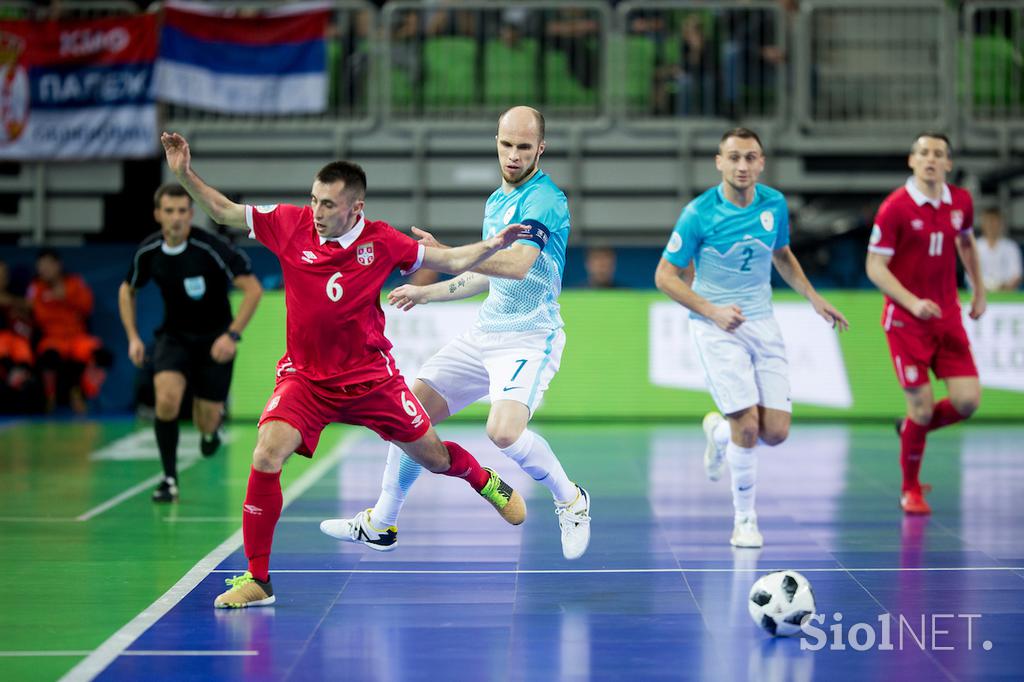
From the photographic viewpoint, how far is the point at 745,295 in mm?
8508

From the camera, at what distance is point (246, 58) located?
709 inches

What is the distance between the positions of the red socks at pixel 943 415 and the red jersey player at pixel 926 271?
0.15m

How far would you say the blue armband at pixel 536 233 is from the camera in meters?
7.00

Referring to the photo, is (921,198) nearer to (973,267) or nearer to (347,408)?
(973,267)

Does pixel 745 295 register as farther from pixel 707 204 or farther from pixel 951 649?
pixel 951 649

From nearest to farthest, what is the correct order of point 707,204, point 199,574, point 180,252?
point 199,574, point 707,204, point 180,252

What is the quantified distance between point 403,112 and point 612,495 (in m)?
9.44

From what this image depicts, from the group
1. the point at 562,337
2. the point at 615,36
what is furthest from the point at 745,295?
the point at 615,36

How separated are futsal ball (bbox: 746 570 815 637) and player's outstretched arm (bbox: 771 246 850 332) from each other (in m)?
2.76

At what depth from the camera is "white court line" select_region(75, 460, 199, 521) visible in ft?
31.9

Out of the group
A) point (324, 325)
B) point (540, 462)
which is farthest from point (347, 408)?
point (540, 462)

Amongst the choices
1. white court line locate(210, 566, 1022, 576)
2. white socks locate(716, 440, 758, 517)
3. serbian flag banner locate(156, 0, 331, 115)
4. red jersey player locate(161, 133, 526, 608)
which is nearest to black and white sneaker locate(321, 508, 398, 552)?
white court line locate(210, 566, 1022, 576)

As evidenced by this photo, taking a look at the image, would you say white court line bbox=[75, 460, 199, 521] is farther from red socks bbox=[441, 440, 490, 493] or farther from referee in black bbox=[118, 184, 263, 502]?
red socks bbox=[441, 440, 490, 493]

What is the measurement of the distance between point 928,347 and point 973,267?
81cm
